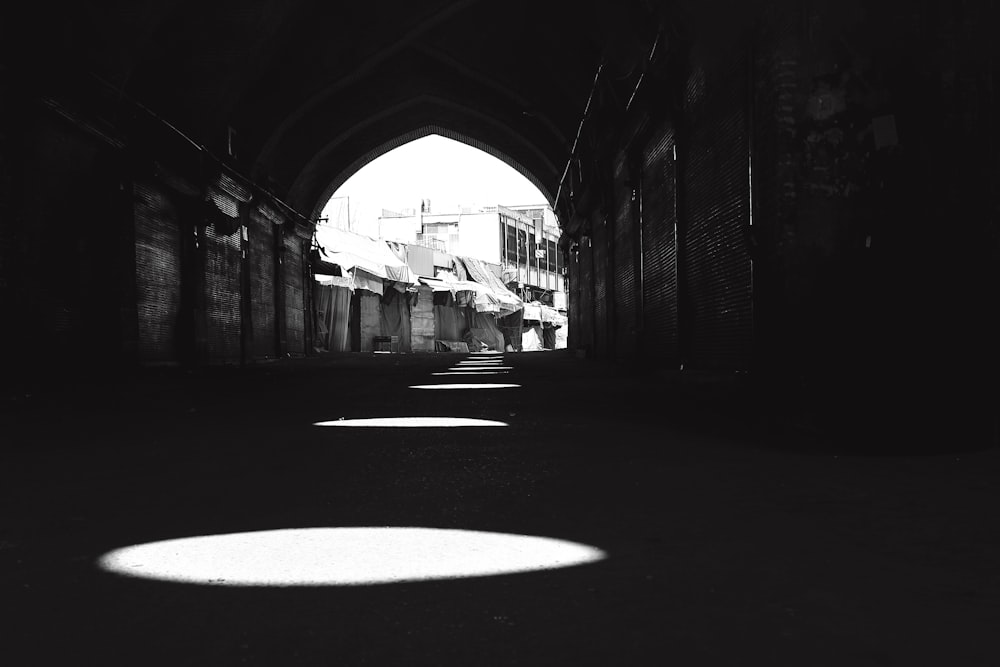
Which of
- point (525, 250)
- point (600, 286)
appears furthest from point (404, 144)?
point (525, 250)

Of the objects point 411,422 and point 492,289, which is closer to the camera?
point 411,422

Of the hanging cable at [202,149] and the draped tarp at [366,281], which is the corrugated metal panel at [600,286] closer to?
the hanging cable at [202,149]

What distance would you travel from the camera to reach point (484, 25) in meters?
16.1

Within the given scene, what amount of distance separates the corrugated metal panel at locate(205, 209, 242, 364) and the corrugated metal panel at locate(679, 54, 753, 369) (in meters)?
9.85

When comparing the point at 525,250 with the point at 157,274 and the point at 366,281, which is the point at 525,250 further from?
the point at 157,274

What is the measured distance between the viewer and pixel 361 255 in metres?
33.0

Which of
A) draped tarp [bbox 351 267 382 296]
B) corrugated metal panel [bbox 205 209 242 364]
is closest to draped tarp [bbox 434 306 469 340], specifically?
draped tarp [bbox 351 267 382 296]

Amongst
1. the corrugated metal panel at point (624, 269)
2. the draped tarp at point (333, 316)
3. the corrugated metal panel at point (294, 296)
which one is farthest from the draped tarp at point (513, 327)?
the corrugated metal panel at point (624, 269)

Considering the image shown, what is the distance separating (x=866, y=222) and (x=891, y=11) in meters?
1.16

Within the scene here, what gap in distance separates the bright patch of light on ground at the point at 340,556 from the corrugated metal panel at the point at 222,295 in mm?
13713

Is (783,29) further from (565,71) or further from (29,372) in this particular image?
(565,71)

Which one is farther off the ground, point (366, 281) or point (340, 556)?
point (366, 281)

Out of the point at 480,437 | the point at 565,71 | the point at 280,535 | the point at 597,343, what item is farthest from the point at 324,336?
the point at 280,535

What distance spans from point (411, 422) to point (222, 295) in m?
11.9
